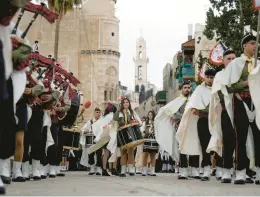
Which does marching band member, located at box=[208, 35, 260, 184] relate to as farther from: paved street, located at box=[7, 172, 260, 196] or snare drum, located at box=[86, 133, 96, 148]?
snare drum, located at box=[86, 133, 96, 148]

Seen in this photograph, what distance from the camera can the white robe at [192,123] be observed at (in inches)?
507

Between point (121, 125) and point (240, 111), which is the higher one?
point (121, 125)

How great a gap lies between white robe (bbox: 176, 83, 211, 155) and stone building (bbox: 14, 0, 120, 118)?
55.9 m

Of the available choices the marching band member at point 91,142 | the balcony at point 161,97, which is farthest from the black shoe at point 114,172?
the balcony at point 161,97

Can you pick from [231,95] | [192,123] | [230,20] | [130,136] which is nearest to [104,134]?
[130,136]

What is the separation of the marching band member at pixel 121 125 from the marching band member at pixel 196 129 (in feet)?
7.07

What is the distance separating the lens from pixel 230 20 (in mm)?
28141

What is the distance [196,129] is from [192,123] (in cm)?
16

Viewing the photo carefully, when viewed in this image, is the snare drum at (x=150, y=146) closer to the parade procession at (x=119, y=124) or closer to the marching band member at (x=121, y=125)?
the parade procession at (x=119, y=124)

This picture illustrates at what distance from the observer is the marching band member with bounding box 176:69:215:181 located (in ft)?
42.0

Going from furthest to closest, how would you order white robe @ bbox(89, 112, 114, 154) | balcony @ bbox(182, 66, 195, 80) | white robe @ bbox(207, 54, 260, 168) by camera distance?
balcony @ bbox(182, 66, 195, 80), white robe @ bbox(89, 112, 114, 154), white robe @ bbox(207, 54, 260, 168)

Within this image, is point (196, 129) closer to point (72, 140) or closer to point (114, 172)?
point (114, 172)

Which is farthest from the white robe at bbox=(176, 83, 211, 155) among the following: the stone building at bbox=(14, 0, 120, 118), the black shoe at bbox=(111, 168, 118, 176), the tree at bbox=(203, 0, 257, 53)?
the stone building at bbox=(14, 0, 120, 118)

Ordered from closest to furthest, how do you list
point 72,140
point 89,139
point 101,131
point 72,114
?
point 72,114
point 101,131
point 72,140
point 89,139
